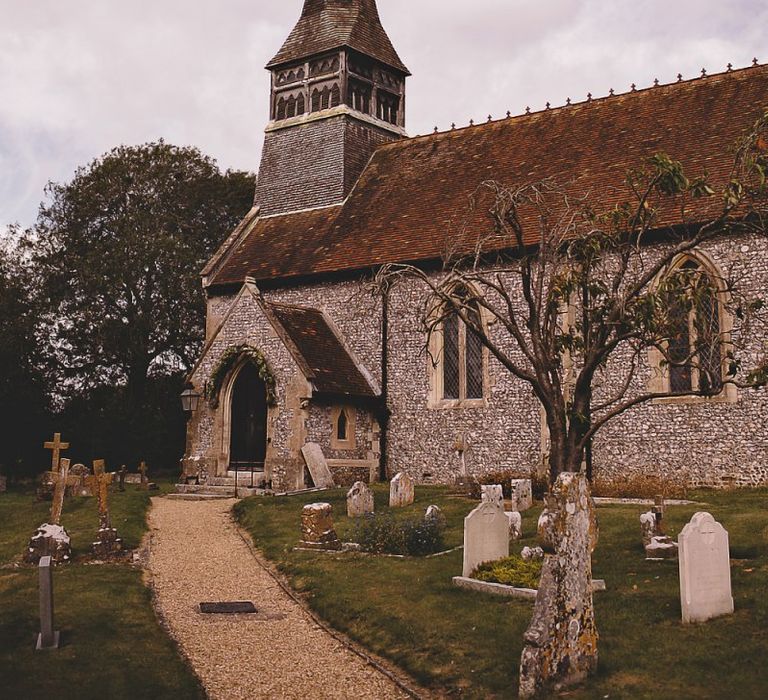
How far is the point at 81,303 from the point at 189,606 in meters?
25.7

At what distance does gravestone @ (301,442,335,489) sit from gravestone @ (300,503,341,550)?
6880 millimetres

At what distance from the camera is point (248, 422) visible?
75.3 feet

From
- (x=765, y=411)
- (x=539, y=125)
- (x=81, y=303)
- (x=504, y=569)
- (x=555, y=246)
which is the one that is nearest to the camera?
(x=504, y=569)

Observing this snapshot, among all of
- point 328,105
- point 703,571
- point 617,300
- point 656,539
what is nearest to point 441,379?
point 617,300

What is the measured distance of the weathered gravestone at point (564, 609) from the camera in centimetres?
714

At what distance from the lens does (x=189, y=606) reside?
10.7m

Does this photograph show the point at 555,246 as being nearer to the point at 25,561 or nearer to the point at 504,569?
the point at 504,569

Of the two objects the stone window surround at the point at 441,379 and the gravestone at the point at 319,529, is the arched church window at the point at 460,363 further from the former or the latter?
the gravestone at the point at 319,529

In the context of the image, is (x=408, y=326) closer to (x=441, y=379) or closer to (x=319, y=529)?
(x=441, y=379)

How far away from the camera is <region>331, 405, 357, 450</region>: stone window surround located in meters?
21.8

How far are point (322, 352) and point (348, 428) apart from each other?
1970 millimetres

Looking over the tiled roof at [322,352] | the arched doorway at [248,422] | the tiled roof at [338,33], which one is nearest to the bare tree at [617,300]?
the tiled roof at [322,352]

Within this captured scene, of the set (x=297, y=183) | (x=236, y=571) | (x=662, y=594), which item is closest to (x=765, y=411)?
(x=662, y=594)

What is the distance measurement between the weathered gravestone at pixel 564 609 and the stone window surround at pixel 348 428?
1432 cm
